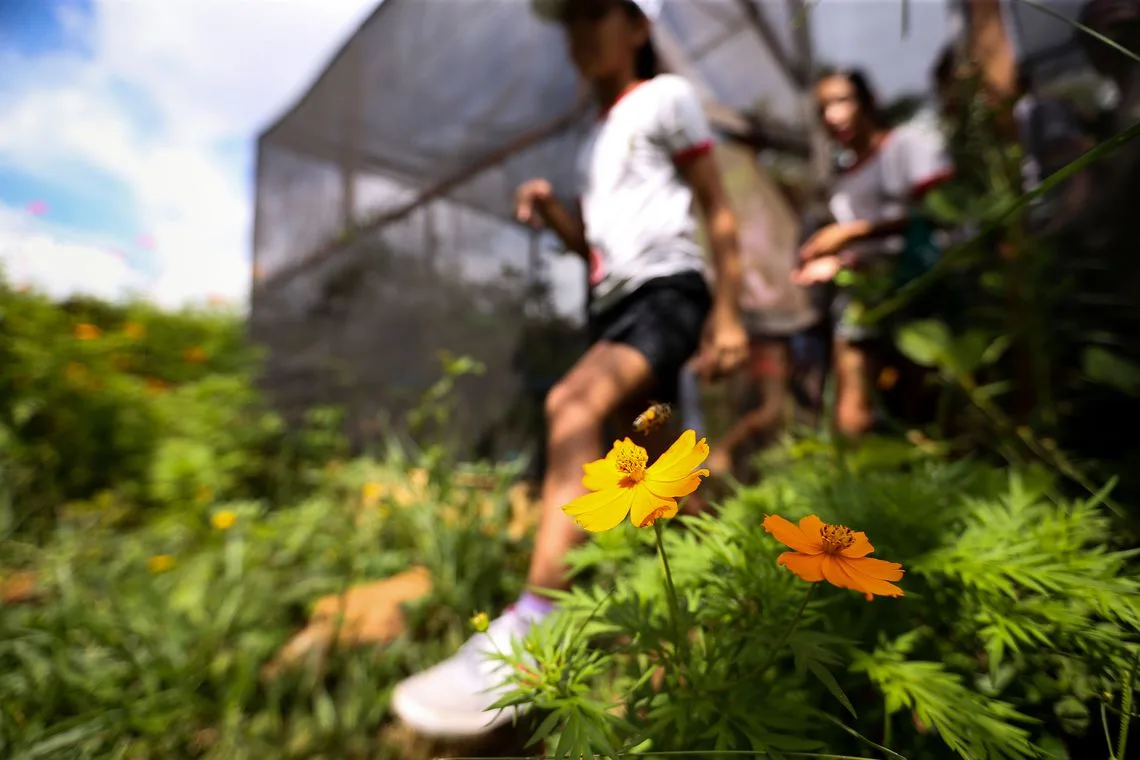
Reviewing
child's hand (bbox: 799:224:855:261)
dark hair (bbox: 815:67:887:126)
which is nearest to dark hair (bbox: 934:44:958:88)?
dark hair (bbox: 815:67:887:126)

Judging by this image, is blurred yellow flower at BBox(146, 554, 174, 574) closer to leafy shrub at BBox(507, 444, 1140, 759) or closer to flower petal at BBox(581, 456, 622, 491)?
leafy shrub at BBox(507, 444, 1140, 759)

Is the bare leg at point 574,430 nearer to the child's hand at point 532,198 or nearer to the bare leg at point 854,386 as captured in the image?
the child's hand at point 532,198

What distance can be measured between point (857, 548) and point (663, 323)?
671mm

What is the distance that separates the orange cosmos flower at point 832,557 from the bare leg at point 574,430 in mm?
467

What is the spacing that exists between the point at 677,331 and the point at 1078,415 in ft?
3.16

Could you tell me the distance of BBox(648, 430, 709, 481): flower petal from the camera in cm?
35

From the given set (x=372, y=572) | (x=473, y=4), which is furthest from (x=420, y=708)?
(x=473, y=4)

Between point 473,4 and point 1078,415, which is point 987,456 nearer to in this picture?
point 1078,415

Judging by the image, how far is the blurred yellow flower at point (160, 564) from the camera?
5.69 feet

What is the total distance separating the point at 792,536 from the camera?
0.34 m

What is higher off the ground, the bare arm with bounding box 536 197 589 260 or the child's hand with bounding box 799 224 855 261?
the child's hand with bounding box 799 224 855 261

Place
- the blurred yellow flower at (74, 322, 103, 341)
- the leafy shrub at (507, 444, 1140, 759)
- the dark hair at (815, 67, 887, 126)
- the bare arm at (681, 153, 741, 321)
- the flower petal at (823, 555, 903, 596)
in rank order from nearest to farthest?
the flower petal at (823, 555, 903, 596), the leafy shrub at (507, 444, 1140, 759), the bare arm at (681, 153, 741, 321), the dark hair at (815, 67, 887, 126), the blurred yellow flower at (74, 322, 103, 341)

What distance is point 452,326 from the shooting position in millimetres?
2545

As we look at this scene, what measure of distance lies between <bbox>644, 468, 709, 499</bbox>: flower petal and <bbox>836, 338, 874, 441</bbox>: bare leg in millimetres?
1656
